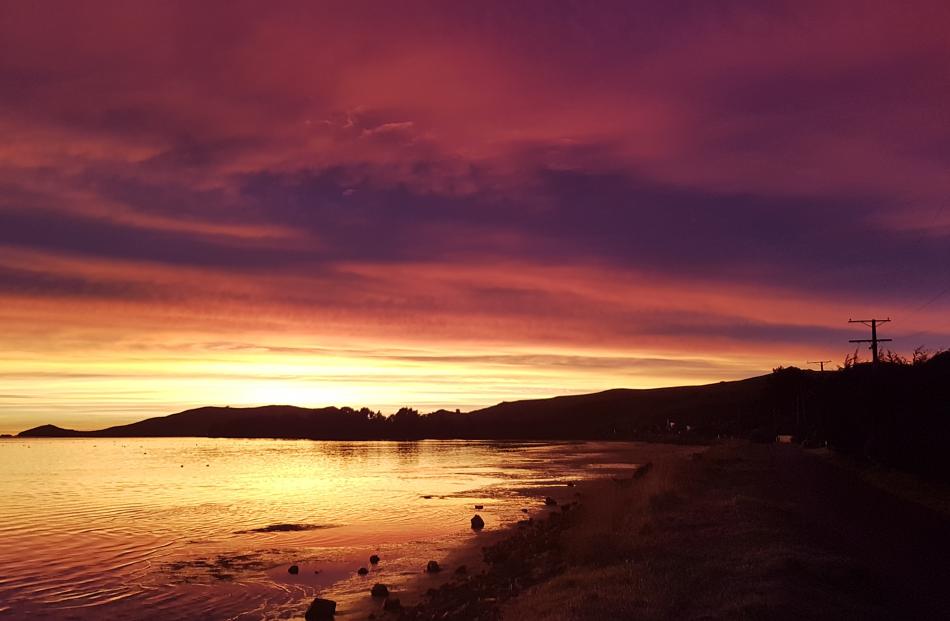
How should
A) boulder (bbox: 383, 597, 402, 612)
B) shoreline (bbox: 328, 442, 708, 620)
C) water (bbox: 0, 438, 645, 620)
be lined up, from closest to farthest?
1. boulder (bbox: 383, 597, 402, 612)
2. shoreline (bbox: 328, 442, 708, 620)
3. water (bbox: 0, 438, 645, 620)

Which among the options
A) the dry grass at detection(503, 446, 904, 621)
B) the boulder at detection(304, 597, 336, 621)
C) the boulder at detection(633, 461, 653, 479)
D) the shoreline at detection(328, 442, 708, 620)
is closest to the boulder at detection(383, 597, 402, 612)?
the shoreline at detection(328, 442, 708, 620)

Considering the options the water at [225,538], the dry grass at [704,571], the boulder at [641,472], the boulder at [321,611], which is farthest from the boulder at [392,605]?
the boulder at [641,472]

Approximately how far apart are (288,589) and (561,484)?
1606 inches

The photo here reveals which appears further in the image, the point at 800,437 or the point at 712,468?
the point at 800,437

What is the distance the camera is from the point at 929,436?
1366 inches

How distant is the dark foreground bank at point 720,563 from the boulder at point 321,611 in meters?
1.25

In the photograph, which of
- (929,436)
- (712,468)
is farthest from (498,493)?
(929,436)

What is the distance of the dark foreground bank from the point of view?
44.8 ft

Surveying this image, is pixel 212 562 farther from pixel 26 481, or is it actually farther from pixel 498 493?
pixel 26 481

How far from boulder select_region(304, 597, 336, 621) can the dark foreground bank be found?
4.10 feet

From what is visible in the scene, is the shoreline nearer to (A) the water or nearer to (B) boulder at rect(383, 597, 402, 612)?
(B) boulder at rect(383, 597, 402, 612)

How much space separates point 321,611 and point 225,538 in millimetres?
18227

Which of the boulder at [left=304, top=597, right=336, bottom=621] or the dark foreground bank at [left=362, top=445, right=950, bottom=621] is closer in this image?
the dark foreground bank at [left=362, top=445, right=950, bottom=621]

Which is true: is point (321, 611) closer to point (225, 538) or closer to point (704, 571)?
point (704, 571)
